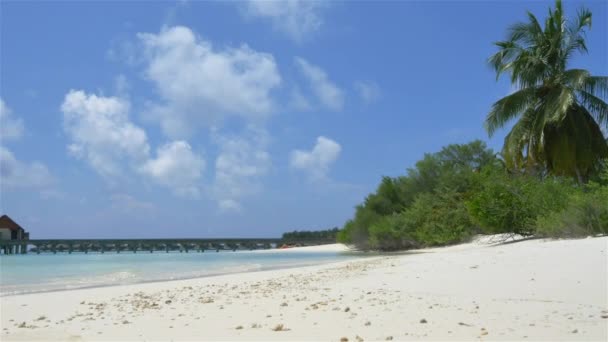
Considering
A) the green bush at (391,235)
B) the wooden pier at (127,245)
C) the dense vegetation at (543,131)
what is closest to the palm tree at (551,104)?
the dense vegetation at (543,131)

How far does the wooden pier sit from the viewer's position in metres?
62.5

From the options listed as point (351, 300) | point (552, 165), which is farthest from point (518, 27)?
point (351, 300)

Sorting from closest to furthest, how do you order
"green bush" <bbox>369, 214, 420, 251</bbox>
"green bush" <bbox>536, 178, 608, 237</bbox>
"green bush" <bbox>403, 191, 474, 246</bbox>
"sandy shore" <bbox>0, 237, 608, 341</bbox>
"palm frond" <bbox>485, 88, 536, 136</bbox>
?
"sandy shore" <bbox>0, 237, 608, 341</bbox> < "green bush" <bbox>536, 178, 608, 237</bbox> < "palm frond" <bbox>485, 88, 536, 136</bbox> < "green bush" <bbox>403, 191, 474, 246</bbox> < "green bush" <bbox>369, 214, 420, 251</bbox>

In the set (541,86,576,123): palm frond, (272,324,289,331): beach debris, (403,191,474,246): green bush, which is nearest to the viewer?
(272,324,289,331): beach debris

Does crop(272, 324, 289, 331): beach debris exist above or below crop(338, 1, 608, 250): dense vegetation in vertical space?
below

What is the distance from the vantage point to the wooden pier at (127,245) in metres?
62.5

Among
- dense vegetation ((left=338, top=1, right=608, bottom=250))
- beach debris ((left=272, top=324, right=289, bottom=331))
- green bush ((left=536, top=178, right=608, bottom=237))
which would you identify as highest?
dense vegetation ((left=338, top=1, right=608, bottom=250))

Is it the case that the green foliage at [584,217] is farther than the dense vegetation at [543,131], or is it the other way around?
the dense vegetation at [543,131]

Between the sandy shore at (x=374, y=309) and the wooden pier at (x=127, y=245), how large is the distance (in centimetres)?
5965

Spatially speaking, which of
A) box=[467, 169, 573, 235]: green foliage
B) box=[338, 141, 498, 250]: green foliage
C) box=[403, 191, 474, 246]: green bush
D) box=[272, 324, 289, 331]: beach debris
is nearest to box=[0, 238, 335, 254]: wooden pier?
box=[338, 141, 498, 250]: green foliage

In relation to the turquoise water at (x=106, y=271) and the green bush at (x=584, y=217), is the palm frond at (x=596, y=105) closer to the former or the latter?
the green bush at (x=584, y=217)

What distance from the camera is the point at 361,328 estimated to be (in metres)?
5.20

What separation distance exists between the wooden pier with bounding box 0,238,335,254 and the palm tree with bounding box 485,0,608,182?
179 ft

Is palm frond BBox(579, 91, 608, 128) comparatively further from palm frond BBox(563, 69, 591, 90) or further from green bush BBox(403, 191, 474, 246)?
green bush BBox(403, 191, 474, 246)
